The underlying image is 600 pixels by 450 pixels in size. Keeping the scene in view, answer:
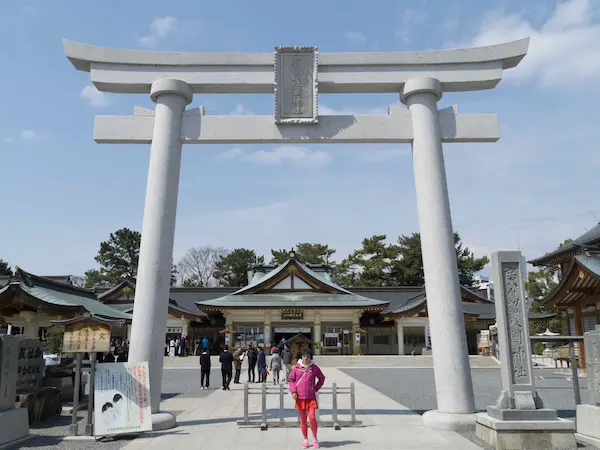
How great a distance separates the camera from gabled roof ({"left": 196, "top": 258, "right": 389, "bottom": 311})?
33.1m

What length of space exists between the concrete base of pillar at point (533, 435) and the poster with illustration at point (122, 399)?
5.67 m

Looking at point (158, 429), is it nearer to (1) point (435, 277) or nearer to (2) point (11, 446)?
(2) point (11, 446)

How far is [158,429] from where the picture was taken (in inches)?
342

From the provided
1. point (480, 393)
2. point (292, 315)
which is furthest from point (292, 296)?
point (480, 393)

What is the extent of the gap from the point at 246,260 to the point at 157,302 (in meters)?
53.1

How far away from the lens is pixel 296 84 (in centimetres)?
994

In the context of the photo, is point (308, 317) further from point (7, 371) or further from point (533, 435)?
point (533, 435)

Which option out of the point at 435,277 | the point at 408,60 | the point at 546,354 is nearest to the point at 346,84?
the point at 408,60

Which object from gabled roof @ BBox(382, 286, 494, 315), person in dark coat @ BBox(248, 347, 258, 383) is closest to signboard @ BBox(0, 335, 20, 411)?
person in dark coat @ BBox(248, 347, 258, 383)

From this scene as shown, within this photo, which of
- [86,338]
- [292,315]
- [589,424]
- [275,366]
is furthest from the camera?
[292,315]

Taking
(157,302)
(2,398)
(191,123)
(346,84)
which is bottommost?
(2,398)

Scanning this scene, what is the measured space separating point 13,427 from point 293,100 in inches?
304

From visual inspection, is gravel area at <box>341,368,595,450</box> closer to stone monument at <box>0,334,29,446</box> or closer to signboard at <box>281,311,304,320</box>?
stone monument at <box>0,334,29,446</box>

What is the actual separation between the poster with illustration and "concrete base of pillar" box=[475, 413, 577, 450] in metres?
5.67
